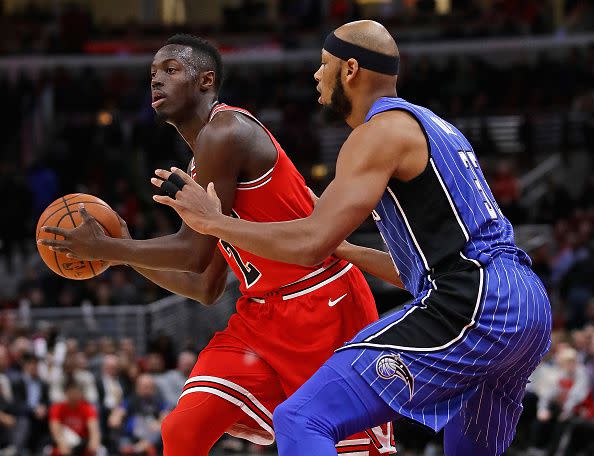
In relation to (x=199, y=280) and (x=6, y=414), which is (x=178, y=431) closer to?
(x=199, y=280)

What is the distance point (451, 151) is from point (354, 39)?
2.05 feet

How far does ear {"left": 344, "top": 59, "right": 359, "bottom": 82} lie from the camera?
15.2 ft

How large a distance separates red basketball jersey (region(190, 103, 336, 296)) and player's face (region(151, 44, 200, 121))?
0.17 meters

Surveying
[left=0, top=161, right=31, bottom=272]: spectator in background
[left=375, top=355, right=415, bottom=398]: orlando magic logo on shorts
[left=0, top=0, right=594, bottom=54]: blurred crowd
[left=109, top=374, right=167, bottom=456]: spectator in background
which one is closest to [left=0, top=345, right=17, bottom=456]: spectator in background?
[left=109, top=374, right=167, bottom=456]: spectator in background

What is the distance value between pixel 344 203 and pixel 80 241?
4.53ft

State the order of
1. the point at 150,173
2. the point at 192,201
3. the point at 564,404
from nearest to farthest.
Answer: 1. the point at 192,201
2. the point at 564,404
3. the point at 150,173

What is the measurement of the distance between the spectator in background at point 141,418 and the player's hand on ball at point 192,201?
8970mm

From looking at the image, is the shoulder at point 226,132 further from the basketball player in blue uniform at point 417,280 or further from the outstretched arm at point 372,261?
the basketball player in blue uniform at point 417,280

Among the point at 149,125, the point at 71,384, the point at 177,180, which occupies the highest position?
the point at 177,180

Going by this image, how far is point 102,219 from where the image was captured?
5.31 m

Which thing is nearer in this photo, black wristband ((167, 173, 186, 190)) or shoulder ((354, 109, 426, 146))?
shoulder ((354, 109, 426, 146))

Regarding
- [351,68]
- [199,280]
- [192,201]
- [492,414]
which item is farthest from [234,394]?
[351,68]

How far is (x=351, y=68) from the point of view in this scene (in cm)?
466

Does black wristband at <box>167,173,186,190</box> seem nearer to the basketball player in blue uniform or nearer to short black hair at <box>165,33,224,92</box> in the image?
the basketball player in blue uniform
